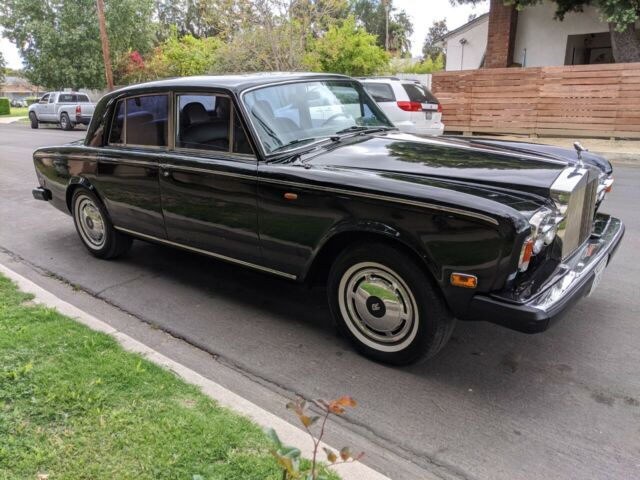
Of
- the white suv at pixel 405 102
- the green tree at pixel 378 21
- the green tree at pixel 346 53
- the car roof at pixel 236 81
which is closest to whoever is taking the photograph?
the car roof at pixel 236 81

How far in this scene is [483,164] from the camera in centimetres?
349

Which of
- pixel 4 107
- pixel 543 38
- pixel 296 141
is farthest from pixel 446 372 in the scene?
pixel 4 107

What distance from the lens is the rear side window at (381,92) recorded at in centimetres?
1120

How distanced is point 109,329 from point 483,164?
110 inches

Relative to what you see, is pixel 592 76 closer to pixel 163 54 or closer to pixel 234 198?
pixel 234 198

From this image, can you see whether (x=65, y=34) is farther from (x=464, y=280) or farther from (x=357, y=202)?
(x=464, y=280)

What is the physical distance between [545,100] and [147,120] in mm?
12790

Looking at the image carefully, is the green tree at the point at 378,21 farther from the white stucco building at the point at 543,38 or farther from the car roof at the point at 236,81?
the car roof at the point at 236,81

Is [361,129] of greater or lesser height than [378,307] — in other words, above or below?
above

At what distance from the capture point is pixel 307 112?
4.11 m

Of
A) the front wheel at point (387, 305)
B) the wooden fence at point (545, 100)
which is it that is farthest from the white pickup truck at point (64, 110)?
the front wheel at point (387, 305)

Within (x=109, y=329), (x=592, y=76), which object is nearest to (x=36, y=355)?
(x=109, y=329)

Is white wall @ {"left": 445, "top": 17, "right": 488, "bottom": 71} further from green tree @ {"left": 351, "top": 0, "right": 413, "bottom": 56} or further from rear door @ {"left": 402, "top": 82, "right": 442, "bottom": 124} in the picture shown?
green tree @ {"left": 351, "top": 0, "right": 413, "bottom": 56}

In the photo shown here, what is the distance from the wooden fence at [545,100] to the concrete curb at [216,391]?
44.9 ft
